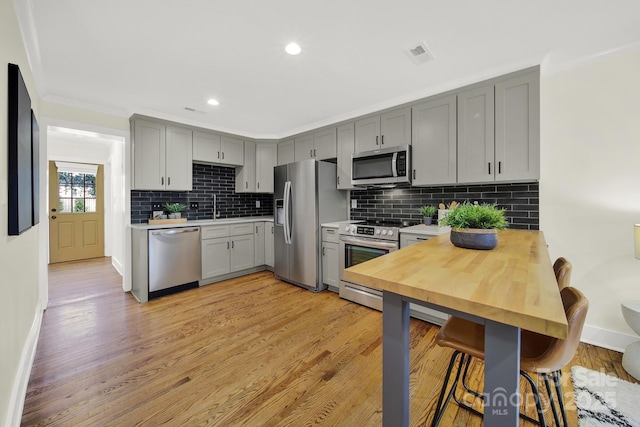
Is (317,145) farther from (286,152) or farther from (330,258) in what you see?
(330,258)

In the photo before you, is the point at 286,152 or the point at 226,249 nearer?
the point at 226,249

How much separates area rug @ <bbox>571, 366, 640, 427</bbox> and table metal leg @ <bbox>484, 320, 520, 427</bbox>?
1.28 metres

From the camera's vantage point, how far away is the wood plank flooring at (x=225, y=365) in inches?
60.9

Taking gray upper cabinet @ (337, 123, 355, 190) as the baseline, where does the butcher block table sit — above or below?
below

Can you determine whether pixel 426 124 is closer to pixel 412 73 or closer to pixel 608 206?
pixel 412 73

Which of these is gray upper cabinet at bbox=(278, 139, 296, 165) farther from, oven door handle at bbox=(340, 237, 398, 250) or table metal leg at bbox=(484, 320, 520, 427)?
table metal leg at bbox=(484, 320, 520, 427)

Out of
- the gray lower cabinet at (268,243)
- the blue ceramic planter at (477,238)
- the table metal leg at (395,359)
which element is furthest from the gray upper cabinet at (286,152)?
the table metal leg at (395,359)

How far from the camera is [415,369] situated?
1.93m

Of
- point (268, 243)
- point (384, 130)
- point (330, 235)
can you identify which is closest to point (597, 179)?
point (384, 130)

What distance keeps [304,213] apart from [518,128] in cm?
244

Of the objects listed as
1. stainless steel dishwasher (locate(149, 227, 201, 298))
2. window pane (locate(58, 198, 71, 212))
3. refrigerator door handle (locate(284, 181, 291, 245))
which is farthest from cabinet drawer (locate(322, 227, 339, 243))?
window pane (locate(58, 198, 71, 212))

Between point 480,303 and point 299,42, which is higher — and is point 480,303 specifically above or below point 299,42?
below

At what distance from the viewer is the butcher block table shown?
0.70 meters

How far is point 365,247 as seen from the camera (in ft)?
10.1
